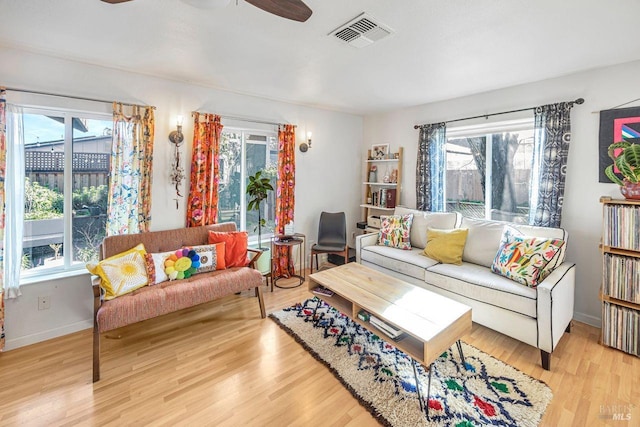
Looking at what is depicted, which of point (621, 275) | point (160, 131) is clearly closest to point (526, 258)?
point (621, 275)

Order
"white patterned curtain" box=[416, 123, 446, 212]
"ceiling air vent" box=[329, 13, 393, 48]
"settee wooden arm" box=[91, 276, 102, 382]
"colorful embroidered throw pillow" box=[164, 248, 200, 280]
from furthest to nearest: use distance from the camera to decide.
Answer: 1. "white patterned curtain" box=[416, 123, 446, 212]
2. "colorful embroidered throw pillow" box=[164, 248, 200, 280]
3. "settee wooden arm" box=[91, 276, 102, 382]
4. "ceiling air vent" box=[329, 13, 393, 48]

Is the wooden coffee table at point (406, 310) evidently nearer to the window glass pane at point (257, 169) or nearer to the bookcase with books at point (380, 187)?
the window glass pane at point (257, 169)

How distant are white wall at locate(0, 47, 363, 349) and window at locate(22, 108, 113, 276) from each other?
0.21m

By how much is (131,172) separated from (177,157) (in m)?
0.47

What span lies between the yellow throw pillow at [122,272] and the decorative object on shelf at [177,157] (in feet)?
2.74

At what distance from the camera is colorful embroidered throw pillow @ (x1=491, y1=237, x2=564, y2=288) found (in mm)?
2350

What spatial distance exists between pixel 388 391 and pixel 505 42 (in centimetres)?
263

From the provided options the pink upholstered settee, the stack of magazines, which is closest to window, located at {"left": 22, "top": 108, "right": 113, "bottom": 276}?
the pink upholstered settee

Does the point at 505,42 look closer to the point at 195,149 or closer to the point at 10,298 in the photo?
the point at 195,149

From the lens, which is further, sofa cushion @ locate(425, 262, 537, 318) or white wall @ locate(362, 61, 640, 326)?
white wall @ locate(362, 61, 640, 326)

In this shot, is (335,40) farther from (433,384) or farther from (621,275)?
(621,275)

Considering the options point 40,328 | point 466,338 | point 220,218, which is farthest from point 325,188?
point 40,328

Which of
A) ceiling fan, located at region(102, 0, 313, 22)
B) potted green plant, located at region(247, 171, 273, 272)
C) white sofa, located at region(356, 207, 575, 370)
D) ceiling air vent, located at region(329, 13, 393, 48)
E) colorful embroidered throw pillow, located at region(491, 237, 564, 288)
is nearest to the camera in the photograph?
ceiling fan, located at region(102, 0, 313, 22)

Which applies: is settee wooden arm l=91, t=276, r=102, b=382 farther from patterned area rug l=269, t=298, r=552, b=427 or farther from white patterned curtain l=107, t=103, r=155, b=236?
patterned area rug l=269, t=298, r=552, b=427
